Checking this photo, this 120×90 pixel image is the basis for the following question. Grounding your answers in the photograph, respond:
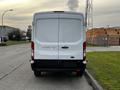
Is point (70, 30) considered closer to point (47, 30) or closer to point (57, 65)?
point (47, 30)

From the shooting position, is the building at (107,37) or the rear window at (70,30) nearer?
the rear window at (70,30)

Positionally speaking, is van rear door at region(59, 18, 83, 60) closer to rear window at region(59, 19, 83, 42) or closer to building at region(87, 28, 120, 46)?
rear window at region(59, 19, 83, 42)

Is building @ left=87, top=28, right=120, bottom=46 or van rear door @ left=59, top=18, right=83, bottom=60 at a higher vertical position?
van rear door @ left=59, top=18, right=83, bottom=60

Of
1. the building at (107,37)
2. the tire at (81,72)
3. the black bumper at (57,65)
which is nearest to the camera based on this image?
the black bumper at (57,65)

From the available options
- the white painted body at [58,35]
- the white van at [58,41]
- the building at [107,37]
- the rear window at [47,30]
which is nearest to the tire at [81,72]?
the white van at [58,41]

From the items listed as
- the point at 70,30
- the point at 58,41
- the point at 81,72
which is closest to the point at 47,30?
the point at 58,41

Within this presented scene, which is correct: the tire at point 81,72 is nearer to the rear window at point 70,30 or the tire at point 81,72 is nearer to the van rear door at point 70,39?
the van rear door at point 70,39

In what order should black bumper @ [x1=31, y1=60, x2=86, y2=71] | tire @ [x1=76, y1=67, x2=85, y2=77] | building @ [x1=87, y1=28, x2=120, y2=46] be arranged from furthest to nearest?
building @ [x1=87, y1=28, x2=120, y2=46] → tire @ [x1=76, y1=67, x2=85, y2=77] → black bumper @ [x1=31, y1=60, x2=86, y2=71]

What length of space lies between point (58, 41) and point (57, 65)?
899 mm

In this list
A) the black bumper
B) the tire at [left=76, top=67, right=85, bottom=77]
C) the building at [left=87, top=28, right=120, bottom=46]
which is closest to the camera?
the black bumper

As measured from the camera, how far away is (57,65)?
13234mm

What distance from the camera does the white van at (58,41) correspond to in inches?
523

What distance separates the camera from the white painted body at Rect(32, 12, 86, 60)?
523 inches

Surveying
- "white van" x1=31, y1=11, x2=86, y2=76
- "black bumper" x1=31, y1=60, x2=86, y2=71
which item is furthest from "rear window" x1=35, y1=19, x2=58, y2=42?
"black bumper" x1=31, y1=60, x2=86, y2=71
